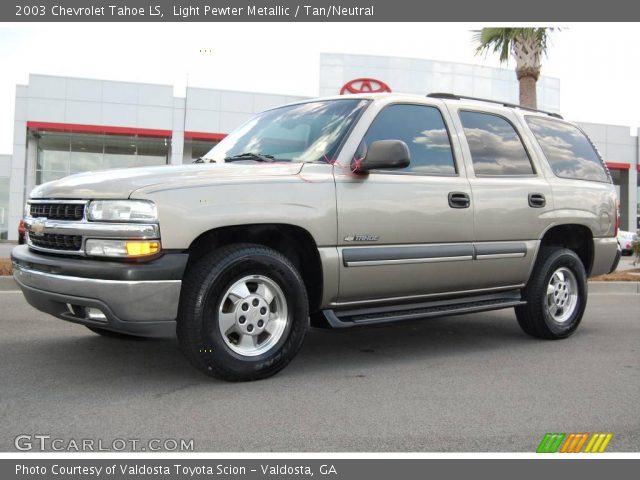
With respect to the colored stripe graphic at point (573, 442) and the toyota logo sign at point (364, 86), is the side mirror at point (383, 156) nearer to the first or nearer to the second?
the colored stripe graphic at point (573, 442)

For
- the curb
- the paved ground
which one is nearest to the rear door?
the paved ground

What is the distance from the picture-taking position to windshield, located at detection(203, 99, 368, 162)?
14.7 feet

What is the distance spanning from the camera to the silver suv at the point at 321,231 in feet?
11.8

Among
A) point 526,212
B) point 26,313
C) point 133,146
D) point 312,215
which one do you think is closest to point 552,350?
point 526,212

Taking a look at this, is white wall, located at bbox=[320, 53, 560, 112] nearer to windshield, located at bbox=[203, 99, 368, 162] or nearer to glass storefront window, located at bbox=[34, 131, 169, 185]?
glass storefront window, located at bbox=[34, 131, 169, 185]

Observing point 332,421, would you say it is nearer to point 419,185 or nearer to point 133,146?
point 419,185

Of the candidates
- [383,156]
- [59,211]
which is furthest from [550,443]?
[59,211]

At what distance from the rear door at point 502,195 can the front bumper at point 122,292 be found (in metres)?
2.47

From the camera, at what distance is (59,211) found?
152 inches

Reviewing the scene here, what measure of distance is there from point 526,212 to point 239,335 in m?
2.72

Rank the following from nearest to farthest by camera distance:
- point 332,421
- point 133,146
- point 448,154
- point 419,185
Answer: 1. point 332,421
2. point 419,185
3. point 448,154
4. point 133,146

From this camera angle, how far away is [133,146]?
28484 mm

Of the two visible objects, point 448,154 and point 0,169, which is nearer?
point 448,154

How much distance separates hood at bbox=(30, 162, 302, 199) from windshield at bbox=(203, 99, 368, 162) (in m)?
0.33
